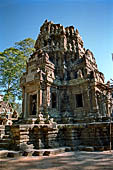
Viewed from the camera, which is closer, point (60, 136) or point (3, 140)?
point (3, 140)

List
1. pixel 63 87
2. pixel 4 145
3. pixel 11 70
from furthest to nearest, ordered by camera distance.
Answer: pixel 11 70 < pixel 63 87 < pixel 4 145

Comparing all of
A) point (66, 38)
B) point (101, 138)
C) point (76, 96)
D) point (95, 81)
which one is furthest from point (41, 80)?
point (66, 38)

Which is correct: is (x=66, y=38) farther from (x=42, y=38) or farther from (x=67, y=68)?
(x=67, y=68)

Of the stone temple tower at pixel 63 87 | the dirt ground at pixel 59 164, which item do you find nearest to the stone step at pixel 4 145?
the dirt ground at pixel 59 164

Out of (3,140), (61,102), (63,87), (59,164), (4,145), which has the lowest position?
(4,145)

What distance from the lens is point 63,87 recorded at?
13578mm

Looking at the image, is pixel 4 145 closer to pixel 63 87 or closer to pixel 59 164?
pixel 59 164

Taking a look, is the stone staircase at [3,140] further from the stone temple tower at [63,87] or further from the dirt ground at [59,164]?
the stone temple tower at [63,87]

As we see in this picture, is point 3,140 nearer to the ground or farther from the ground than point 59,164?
nearer to the ground

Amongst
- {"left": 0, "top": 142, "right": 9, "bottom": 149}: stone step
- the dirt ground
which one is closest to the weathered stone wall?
{"left": 0, "top": 142, "right": 9, "bottom": 149}: stone step

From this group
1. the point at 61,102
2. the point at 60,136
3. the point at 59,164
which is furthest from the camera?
the point at 61,102

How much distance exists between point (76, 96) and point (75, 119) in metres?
2.68

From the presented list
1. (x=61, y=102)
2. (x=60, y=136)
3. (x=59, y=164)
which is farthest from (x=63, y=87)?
(x=59, y=164)

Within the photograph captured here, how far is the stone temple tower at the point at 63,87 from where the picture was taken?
38.5 feet
